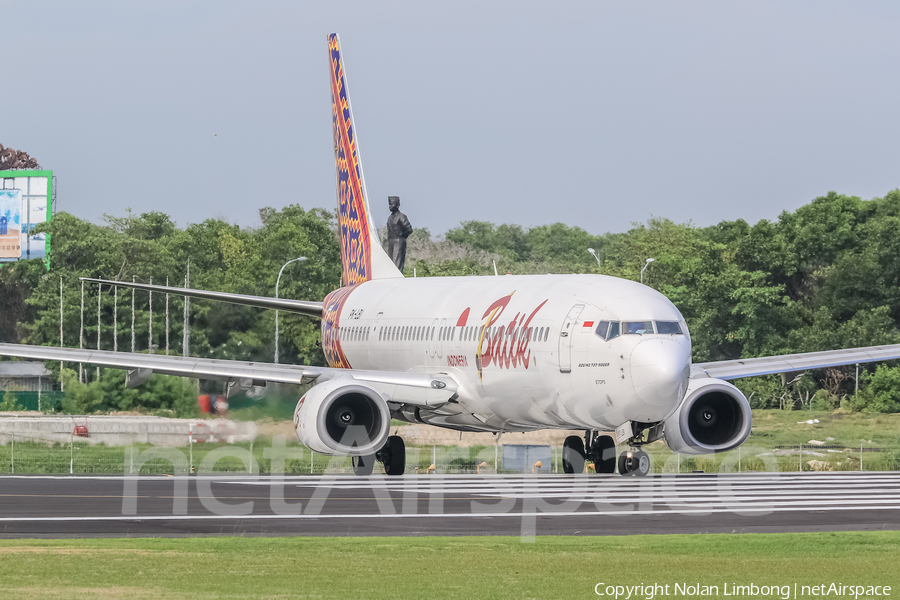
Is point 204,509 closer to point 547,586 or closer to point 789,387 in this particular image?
point 547,586

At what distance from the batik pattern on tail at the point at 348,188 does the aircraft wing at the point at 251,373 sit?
323 inches

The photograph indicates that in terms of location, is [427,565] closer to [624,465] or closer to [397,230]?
[624,465]

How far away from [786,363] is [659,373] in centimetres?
727

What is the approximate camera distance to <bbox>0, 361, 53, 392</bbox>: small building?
82.9 m

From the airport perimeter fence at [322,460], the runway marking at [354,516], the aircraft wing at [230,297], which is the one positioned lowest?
the airport perimeter fence at [322,460]

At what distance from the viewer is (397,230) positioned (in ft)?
138

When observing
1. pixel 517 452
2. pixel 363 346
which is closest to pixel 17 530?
pixel 363 346

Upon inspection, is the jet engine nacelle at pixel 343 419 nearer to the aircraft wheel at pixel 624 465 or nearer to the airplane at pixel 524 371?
the airplane at pixel 524 371

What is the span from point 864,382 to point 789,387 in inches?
134

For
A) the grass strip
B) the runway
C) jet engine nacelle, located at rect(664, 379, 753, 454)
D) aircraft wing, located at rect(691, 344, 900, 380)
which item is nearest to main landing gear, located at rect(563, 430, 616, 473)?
the runway

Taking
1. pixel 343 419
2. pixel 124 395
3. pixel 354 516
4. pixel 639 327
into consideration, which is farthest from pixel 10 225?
pixel 354 516

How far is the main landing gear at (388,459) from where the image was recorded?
29.3m

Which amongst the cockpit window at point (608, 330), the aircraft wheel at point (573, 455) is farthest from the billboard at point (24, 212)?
the cockpit window at point (608, 330)
